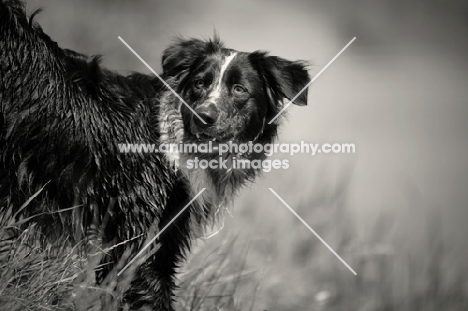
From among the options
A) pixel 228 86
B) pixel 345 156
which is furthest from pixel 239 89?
pixel 345 156

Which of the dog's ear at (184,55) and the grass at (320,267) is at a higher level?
the dog's ear at (184,55)

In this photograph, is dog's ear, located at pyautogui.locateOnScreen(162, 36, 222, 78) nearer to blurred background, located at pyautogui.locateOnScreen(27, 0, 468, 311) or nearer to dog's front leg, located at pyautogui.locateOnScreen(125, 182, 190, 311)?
blurred background, located at pyautogui.locateOnScreen(27, 0, 468, 311)

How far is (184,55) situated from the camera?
3.72 metres

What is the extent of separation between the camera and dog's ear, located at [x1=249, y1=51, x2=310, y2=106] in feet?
12.2

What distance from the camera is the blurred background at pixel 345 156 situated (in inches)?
148

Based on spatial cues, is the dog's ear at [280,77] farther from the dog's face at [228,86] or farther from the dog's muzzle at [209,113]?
the dog's muzzle at [209,113]

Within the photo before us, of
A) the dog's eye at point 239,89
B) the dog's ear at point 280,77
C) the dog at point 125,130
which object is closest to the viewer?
the dog at point 125,130

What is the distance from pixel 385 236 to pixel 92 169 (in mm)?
1797

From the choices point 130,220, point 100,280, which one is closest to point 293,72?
point 130,220

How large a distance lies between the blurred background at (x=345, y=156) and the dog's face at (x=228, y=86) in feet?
0.50

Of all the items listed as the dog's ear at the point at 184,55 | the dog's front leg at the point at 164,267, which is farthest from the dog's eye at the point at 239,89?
the dog's front leg at the point at 164,267

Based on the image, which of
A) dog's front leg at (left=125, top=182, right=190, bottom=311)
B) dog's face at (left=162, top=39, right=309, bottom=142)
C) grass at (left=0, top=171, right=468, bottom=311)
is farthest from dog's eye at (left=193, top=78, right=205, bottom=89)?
grass at (left=0, top=171, right=468, bottom=311)

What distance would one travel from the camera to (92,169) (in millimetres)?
3383

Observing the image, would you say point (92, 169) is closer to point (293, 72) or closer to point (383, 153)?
point (293, 72)
